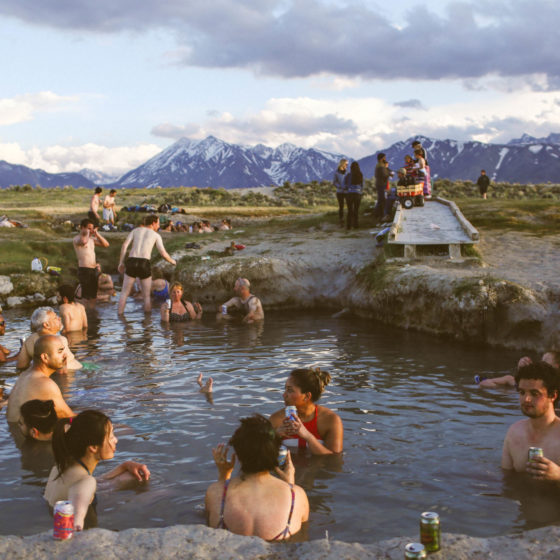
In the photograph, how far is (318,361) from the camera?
11523 mm

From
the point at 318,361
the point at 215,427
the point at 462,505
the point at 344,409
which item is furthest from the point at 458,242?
the point at 462,505

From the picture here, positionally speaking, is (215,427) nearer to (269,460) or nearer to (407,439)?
(407,439)

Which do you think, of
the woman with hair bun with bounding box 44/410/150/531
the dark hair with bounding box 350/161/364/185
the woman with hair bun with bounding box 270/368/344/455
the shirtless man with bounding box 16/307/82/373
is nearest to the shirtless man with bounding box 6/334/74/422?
the shirtless man with bounding box 16/307/82/373

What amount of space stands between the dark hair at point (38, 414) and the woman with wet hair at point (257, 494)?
2860 millimetres

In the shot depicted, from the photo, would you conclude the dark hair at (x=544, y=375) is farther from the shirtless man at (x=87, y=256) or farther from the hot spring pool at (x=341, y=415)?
the shirtless man at (x=87, y=256)

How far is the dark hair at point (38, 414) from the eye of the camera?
6930 millimetres

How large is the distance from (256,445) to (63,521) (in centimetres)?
137

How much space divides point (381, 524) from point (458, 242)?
11.1m

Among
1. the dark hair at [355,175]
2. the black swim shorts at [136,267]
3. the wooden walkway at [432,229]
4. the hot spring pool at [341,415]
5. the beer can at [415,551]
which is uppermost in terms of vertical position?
the dark hair at [355,175]

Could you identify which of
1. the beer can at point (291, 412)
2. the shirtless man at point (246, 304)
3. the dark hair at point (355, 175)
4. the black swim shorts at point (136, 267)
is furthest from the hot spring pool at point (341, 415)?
the dark hair at point (355, 175)

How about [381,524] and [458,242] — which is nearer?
[381,524]

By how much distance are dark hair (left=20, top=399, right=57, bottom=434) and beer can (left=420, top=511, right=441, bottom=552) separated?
431 centimetres

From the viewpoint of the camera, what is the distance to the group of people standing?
1934 centimetres

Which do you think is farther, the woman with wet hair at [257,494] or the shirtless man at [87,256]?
the shirtless man at [87,256]
